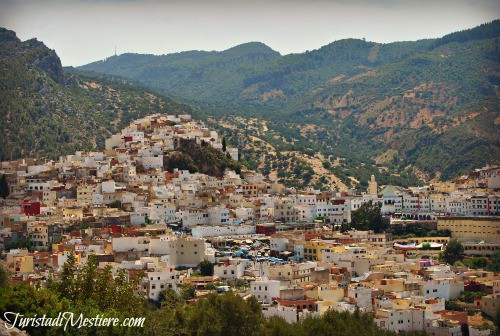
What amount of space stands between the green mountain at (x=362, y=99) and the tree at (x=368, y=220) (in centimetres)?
2470

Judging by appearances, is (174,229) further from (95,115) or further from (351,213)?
(95,115)

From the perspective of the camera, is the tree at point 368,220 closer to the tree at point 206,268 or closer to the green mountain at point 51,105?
the tree at point 206,268

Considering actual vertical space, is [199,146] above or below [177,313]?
above

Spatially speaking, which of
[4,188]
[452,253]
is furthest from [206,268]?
[4,188]

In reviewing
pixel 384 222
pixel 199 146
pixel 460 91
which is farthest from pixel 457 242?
pixel 460 91

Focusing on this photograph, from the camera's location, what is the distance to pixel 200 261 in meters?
35.7

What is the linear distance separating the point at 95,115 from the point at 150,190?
98.8 feet

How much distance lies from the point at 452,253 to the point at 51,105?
40133 mm

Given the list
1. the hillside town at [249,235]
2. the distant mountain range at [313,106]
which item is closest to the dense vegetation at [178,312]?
the hillside town at [249,235]

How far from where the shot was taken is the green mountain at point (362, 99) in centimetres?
8219

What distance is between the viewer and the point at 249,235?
40969 millimetres

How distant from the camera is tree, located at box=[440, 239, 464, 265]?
38625mm

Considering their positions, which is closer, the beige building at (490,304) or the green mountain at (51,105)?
the beige building at (490,304)

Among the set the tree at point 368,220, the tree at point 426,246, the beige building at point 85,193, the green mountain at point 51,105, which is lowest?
the tree at point 426,246
